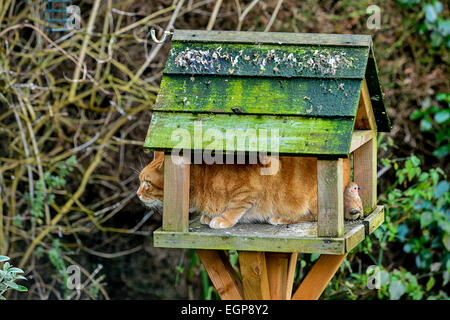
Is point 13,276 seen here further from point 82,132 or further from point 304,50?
point 82,132

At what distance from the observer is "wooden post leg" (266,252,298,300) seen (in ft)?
7.98

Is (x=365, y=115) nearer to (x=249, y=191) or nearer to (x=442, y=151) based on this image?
(x=249, y=191)

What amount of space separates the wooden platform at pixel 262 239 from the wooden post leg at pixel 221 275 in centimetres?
23

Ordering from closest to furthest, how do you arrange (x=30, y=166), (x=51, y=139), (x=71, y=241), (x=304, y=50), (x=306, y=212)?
(x=304, y=50) → (x=306, y=212) → (x=30, y=166) → (x=51, y=139) → (x=71, y=241)

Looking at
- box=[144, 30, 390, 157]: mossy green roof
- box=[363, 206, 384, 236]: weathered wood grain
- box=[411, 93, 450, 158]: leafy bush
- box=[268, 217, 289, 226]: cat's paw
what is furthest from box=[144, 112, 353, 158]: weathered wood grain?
box=[411, 93, 450, 158]: leafy bush

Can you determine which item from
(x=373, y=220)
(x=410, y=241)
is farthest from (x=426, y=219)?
(x=373, y=220)

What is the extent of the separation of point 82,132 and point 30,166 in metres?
0.60

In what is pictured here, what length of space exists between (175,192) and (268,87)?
46cm

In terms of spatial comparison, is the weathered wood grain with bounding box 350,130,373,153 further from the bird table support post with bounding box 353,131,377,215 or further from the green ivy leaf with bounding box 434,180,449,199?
the green ivy leaf with bounding box 434,180,449,199

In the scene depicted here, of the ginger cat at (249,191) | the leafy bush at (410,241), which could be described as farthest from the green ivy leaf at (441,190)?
the ginger cat at (249,191)

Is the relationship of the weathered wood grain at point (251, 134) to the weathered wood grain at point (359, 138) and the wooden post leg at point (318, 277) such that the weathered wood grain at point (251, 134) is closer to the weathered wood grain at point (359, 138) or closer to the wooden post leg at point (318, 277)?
the weathered wood grain at point (359, 138)

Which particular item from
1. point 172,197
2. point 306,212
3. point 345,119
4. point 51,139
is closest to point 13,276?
point 172,197

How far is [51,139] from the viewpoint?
4.28 meters

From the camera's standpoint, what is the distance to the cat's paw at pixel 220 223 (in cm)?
214
